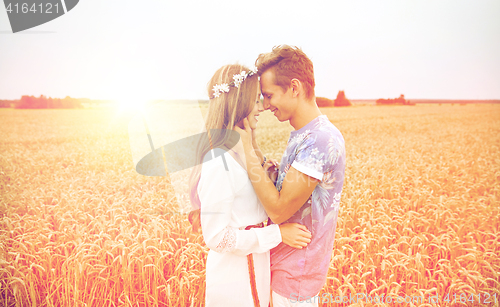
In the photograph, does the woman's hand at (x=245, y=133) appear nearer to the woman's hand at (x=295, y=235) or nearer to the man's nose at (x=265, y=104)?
the man's nose at (x=265, y=104)

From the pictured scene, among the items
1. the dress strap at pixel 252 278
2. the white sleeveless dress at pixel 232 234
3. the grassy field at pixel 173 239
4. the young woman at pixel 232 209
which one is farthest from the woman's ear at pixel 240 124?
the grassy field at pixel 173 239

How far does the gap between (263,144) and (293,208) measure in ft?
30.5

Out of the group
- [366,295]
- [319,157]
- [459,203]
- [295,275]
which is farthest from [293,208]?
[459,203]

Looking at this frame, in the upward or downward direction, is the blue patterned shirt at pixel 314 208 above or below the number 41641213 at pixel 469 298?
above

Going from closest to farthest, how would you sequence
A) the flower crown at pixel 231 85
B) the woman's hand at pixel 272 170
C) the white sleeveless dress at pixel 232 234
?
the white sleeveless dress at pixel 232 234, the flower crown at pixel 231 85, the woman's hand at pixel 272 170

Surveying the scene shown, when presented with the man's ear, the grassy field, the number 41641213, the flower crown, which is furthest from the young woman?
the number 41641213

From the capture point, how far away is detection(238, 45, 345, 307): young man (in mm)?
1677

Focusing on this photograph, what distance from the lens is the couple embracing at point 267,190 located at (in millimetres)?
1668

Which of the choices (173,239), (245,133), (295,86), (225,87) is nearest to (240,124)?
(245,133)

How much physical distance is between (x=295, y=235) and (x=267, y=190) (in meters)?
0.44

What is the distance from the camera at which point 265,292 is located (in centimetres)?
199

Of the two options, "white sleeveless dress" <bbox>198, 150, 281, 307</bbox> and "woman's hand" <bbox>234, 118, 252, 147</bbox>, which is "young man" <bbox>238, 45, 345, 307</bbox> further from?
"white sleeveless dress" <bbox>198, 150, 281, 307</bbox>

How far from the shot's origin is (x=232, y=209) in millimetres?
1796

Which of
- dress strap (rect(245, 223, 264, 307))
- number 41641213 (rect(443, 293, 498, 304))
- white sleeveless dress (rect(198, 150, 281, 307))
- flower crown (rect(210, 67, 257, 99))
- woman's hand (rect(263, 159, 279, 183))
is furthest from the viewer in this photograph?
number 41641213 (rect(443, 293, 498, 304))
